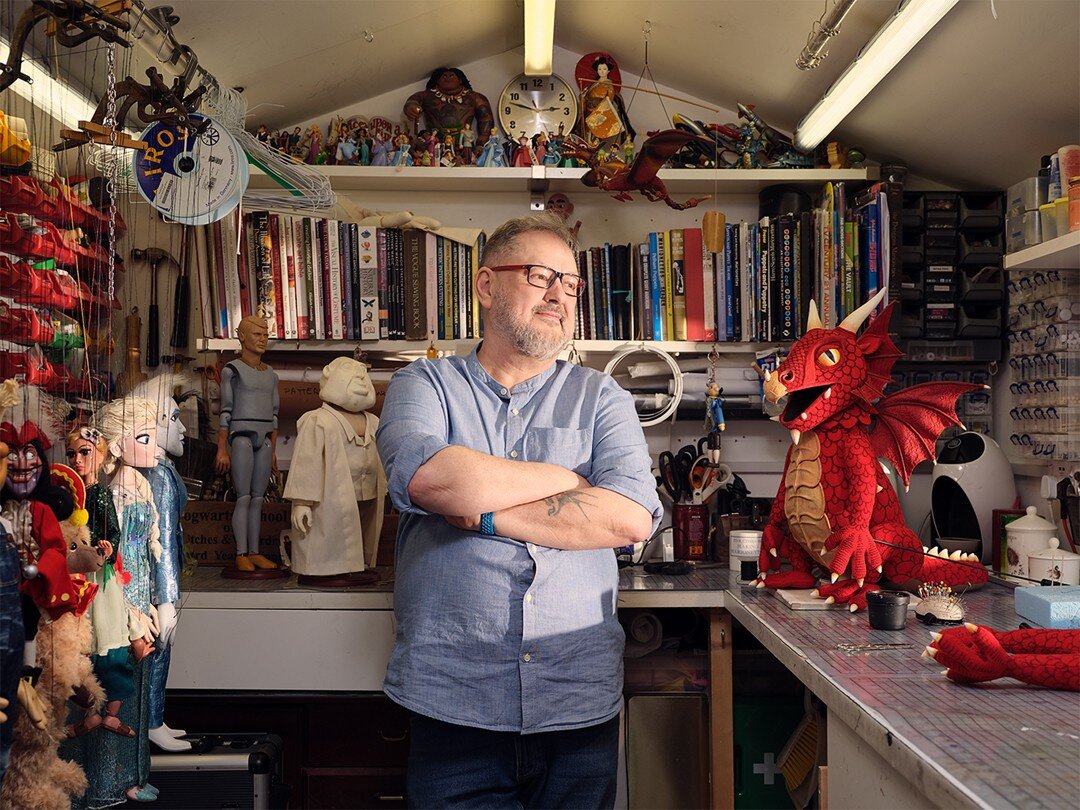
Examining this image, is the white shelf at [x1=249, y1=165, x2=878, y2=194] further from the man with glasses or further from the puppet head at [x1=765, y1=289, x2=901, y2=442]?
the man with glasses

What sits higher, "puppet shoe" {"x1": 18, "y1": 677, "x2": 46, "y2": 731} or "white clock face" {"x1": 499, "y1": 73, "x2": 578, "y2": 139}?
"white clock face" {"x1": 499, "y1": 73, "x2": 578, "y2": 139}

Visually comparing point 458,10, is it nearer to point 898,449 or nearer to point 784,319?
point 784,319

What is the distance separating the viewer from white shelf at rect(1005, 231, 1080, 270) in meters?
2.01

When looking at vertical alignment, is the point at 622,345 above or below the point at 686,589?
above

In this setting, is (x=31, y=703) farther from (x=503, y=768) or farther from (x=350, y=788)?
(x=350, y=788)

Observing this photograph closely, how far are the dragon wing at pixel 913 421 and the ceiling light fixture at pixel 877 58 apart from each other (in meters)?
0.66

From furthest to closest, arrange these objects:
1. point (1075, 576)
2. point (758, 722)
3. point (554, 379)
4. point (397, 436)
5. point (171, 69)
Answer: point (758, 722) → point (1075, 576) → point (171, 69) → point (554, 379) → point (397, 436)

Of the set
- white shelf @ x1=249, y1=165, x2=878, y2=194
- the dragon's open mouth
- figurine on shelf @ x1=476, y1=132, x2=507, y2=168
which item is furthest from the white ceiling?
the dragon's open mouth

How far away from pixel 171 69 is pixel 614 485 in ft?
3.72

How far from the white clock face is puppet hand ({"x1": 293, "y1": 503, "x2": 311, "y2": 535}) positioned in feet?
4.28

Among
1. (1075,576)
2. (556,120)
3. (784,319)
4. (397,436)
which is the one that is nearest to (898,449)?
(1075,576)

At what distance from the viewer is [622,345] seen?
282cm

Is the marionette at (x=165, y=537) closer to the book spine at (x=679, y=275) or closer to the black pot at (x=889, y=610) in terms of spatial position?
the black pot at (x=889, y=610)

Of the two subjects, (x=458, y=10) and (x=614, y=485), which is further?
(x=458, y=10)
